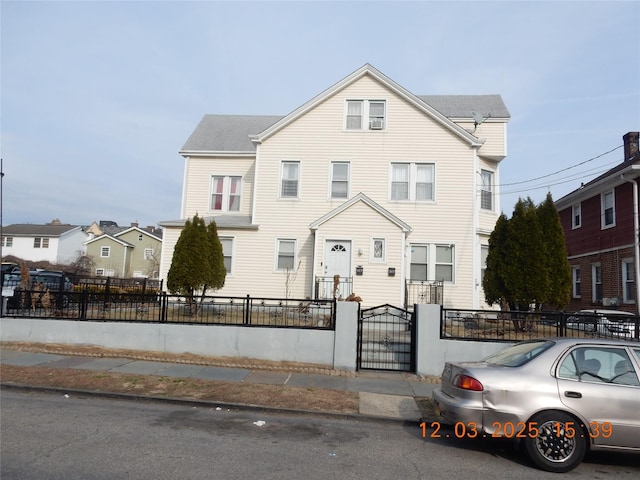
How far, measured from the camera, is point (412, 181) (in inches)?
721

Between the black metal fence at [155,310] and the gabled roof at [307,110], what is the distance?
882 centimetres

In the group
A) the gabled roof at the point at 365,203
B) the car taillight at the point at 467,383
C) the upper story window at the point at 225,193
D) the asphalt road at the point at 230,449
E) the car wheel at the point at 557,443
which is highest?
the upper story window at the point at 225,193

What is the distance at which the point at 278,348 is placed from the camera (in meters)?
10.9

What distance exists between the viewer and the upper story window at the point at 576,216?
23.5 metres

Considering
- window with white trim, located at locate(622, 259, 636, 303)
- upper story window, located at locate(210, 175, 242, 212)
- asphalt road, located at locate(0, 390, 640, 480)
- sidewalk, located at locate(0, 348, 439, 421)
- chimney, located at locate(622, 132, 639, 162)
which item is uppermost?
chimney, located at locate(622, 132, 639, 162)

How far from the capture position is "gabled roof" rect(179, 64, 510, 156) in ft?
60.7

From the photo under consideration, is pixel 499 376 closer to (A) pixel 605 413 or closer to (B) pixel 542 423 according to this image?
(B) pixel 542 423

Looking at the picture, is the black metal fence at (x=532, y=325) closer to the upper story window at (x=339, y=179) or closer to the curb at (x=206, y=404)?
the curb at (x=206, y=404)

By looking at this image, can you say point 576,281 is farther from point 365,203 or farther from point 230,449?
point 230,449

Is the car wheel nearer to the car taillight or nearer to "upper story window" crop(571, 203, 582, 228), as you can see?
the car taillight

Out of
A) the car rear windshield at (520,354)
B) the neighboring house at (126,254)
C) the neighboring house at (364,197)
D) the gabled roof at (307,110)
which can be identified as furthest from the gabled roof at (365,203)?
the neighboring house at (126,254)

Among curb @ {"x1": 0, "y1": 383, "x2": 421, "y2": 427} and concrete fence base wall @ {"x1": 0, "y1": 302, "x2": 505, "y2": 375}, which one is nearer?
curb @ {"x1": 0, "y1": 383, "x2": 421, "y2": 427}

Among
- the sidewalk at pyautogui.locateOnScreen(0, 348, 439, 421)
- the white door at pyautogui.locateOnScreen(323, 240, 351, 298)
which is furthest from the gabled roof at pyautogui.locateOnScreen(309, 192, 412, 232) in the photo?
the sidewalk at pyautogui.locateOnScreen(0, 348, 439, 421)

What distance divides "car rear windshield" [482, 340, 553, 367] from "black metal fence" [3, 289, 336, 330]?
5095mm
